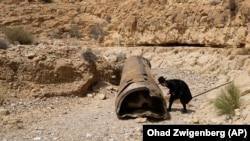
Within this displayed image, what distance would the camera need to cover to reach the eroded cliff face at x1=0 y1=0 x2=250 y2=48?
14.9 m

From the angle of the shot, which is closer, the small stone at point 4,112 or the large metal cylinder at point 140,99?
the large metal cylinder at point 140,99

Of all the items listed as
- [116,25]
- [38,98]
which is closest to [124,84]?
[38,98]

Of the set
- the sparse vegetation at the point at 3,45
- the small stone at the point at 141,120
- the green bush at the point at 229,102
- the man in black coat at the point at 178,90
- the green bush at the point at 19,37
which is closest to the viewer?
the green bush at the point at 229,102

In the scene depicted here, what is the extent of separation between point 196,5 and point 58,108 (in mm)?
8955

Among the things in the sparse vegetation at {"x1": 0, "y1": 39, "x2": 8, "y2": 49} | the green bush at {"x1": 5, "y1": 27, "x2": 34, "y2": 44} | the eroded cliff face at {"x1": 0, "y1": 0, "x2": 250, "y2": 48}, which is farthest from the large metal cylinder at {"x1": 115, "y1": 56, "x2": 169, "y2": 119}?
the eroded cliff face at {"x1": 0, "y1": 0, "x2": 250, "y2": 48}

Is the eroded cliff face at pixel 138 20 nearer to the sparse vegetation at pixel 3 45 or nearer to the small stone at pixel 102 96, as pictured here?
the small stone at pixel 102 96

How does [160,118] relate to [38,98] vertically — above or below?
below

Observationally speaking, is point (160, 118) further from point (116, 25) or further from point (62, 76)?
point (116, 25)

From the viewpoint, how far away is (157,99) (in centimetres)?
865

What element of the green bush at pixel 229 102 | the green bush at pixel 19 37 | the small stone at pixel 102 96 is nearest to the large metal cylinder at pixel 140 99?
the green bush at pixel 229 102

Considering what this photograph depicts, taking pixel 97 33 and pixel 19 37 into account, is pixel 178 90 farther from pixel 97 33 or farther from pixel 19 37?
pixel 97 33

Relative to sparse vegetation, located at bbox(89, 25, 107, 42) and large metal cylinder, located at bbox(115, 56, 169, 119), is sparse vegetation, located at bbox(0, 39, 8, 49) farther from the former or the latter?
sparse vegetation, located at bbox(89, 25, 107, 42)

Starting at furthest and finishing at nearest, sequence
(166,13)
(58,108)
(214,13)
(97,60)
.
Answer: (166,13) → (214,13) → (97,60) → (58,108)

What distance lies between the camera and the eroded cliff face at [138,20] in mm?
14945
